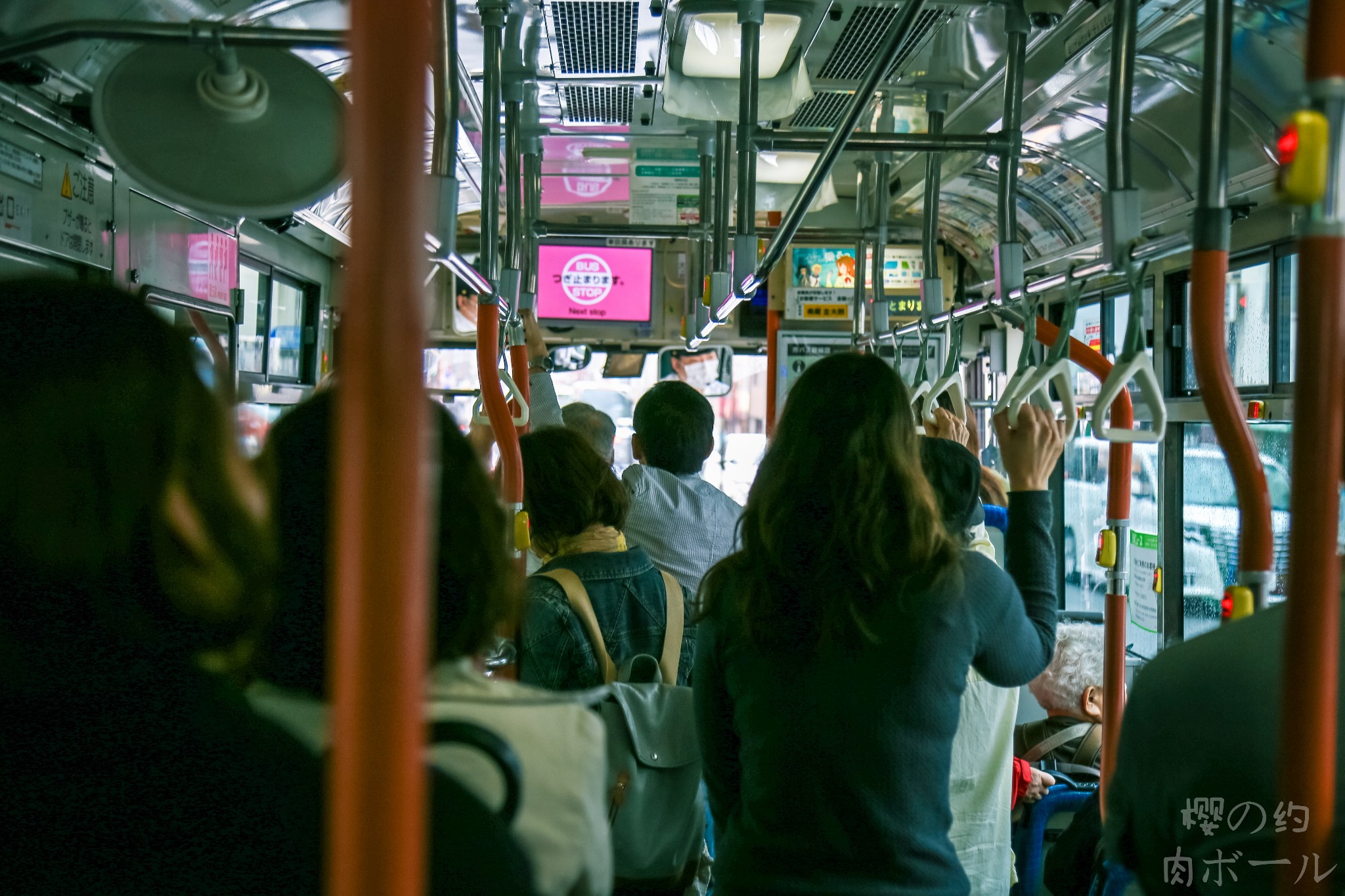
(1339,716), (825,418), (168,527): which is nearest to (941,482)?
(825,418)

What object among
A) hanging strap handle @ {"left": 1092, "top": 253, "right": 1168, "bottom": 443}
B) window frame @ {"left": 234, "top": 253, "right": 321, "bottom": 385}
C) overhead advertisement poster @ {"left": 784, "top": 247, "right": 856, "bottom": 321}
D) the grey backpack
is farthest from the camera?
overhead advertisement poster @ {"left": 784, "top": 247, "right": 856, "bottom": 321}

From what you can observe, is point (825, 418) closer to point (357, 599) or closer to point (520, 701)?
point (520, 701)

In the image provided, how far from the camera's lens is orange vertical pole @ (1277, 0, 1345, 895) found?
0.62m

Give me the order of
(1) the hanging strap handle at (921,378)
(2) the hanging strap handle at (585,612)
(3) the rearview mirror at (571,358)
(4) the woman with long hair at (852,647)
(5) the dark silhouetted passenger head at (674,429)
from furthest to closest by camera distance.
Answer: (3) the rearview mirror at (571,358) → (5) the dark silhouetted passenger head at (674,429) → (1) the hanging strap handle at (921,378) → (2) the hanging strap handle at (585,612) → (4) the woman with long hair at (852,647)

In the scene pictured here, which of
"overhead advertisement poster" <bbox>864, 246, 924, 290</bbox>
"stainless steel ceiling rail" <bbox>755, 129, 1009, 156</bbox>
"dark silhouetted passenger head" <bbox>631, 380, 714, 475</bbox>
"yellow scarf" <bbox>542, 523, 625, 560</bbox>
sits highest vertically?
"overhead advertisement poster" <bbox>864, 246, 924, 290</bbox>

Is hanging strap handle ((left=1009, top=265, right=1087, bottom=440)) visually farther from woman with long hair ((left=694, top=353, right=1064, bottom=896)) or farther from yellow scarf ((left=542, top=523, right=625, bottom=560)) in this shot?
yellow scarf ((left=542, top=523, right=625, bottom=560))

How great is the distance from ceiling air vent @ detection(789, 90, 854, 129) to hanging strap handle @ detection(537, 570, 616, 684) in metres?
2.14

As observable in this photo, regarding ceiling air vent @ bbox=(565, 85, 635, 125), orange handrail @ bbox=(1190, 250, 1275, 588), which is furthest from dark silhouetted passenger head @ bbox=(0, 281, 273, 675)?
ceiling air vent @ bbox=(565, 85, 635, 125)

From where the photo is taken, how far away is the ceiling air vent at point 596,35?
9.26 ft

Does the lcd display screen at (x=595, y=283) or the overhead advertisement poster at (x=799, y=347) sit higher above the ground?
the lcd display screen at (x=595, y=283)

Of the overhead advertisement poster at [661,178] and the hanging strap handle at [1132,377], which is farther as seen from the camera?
the overhead advertisement poster at [661,178]

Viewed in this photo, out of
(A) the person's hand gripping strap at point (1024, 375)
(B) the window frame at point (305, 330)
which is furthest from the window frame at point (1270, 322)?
(B) the window frame at point (305, 330)

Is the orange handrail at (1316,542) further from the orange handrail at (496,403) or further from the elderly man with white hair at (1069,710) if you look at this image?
the elderly man with white hair at (1069,710)

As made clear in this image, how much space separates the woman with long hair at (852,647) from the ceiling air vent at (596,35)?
1738mm
